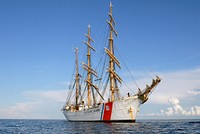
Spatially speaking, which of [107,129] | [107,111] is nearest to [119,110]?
[107,111]

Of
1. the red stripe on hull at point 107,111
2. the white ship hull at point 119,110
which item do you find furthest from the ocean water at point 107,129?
the red stripe on hull at point 107,111

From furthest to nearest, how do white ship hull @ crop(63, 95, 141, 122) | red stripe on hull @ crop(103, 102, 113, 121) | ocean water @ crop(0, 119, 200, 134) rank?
red stripe on hull @ crop(103, 102, 113, 121) < white ship hull @ crop(63, 95, 141, 122) < ocean water @ crop(0, 119, 200, 134)

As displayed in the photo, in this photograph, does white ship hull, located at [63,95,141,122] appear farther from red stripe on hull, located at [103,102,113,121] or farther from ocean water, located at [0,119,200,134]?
ocean water, located at [0,119,200,134]

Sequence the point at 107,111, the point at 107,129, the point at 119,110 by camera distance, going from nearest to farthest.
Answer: the point at 107,129 → the point at 119,110 → the point at 107,111

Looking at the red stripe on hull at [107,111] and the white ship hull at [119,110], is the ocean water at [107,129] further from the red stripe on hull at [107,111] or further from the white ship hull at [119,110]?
the red stripe on hull at [107,111]

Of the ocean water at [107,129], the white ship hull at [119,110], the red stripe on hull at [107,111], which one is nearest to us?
the ocean water at [107,129]

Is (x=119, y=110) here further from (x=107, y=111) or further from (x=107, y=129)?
(x=107, y=129)

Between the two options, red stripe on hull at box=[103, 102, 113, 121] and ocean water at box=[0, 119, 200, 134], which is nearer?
ocean water at box=[0, 119, 200, 134]

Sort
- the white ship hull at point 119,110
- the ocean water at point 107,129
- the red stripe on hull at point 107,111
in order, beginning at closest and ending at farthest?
the ocean water at point 107,129 → the white ship hull at point 119,110 → the red stripe on hull at point 107,111

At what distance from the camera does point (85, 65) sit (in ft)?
330

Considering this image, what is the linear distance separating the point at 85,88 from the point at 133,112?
98.3ft

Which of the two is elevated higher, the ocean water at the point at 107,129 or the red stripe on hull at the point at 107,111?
the red stripe on hull at the point at 107,111

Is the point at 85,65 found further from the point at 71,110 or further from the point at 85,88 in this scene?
the point at 71,110

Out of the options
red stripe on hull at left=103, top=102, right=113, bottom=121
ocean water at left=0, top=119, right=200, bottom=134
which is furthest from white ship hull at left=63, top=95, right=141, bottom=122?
ocean water at left=0, top=119, right=200, bottom=134
